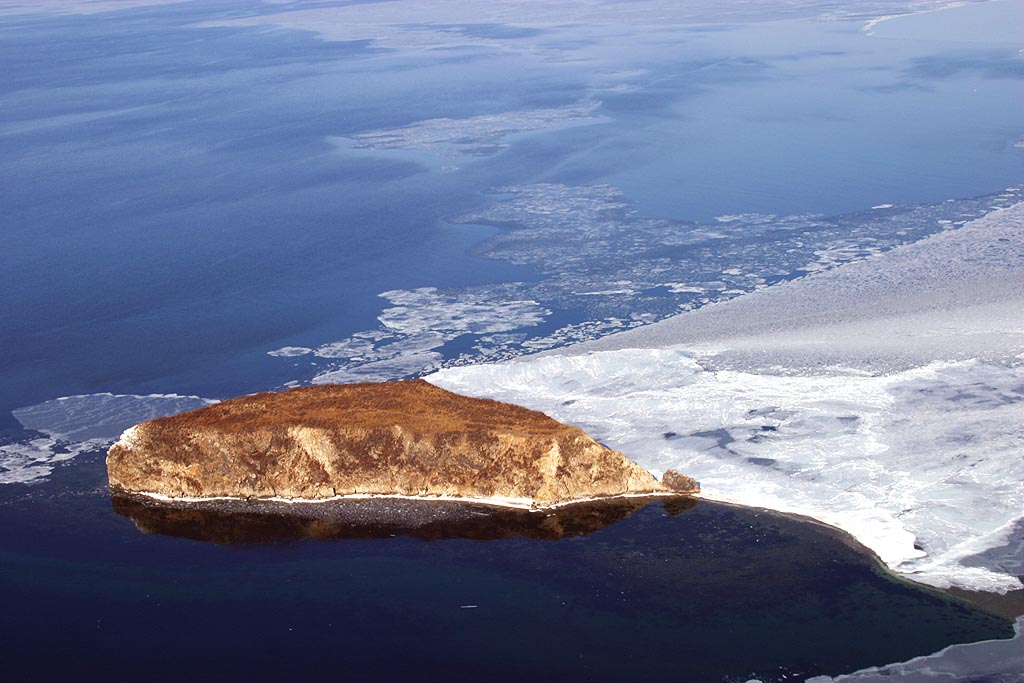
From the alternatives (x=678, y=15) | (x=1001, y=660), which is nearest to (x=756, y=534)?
(x=1001, y=660)

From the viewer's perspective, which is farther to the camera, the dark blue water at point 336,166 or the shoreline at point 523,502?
the dark blue water at point 336,166

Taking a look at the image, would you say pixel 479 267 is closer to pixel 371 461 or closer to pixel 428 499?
pixel 371 461

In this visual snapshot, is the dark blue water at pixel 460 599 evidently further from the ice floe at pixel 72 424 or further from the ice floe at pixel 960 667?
the ice floe at pixel 72 424

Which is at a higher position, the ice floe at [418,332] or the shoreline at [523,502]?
the ice floe at [418,332]

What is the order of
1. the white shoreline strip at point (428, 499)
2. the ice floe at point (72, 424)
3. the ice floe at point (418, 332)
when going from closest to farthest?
the white shoreline strip at point (428, 499), the ice floe at point (72, 424), the ice floe at point (418, 332)

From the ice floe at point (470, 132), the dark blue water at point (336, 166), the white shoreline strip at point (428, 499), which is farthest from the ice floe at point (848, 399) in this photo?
the ice floe at point (470, 132)

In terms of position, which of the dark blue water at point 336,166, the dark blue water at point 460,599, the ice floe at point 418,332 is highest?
the dark blue water at point 336,166

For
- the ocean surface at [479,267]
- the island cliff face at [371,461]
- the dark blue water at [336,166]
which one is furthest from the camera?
the dark blue water at [336,166]
